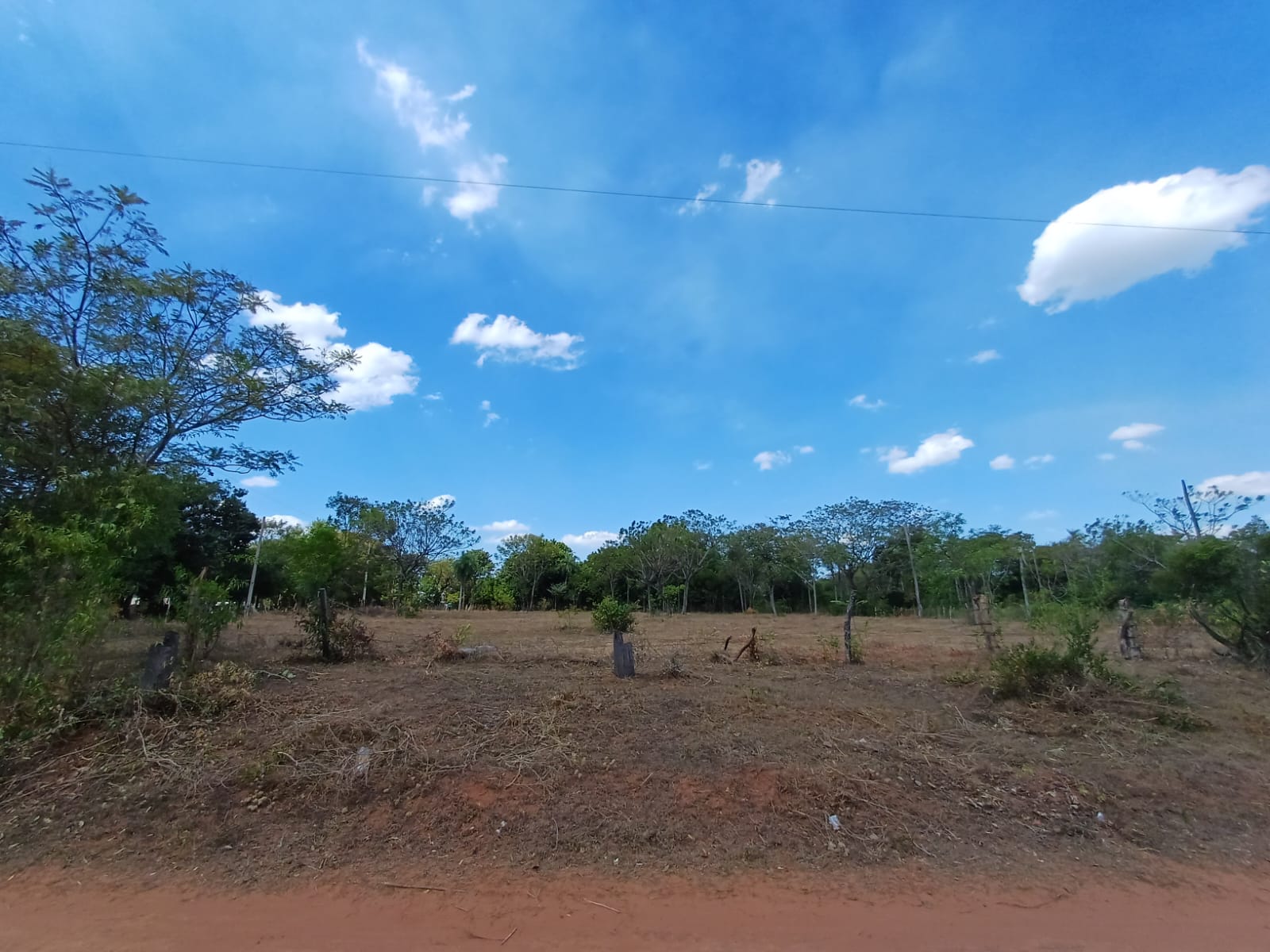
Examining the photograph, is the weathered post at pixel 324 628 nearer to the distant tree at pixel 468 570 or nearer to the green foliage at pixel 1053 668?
the green foliage at pixel 1053 668

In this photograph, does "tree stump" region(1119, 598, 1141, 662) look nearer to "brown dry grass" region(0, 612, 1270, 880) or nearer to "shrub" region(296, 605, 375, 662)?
"brown dry grass" region(0, 612, 1270, 880)

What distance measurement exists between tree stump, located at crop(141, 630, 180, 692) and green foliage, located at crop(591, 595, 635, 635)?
32.1 ft

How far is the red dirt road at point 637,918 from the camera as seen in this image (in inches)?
120

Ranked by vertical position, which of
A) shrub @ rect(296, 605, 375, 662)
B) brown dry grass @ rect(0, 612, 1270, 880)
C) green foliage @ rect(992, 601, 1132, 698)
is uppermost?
shrub @ rect(296, 605, 375, 662)

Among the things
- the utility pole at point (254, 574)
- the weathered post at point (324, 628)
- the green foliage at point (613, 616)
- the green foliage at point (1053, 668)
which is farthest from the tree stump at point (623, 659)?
the utility pole at point (254, 574)

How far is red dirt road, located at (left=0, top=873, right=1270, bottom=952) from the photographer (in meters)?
3.04

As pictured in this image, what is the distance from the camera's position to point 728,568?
137ft

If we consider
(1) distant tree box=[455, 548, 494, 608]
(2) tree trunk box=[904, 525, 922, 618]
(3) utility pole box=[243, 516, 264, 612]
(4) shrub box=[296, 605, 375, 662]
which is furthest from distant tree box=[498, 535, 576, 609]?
(4) shrub box=[296, 605, 375, 662]

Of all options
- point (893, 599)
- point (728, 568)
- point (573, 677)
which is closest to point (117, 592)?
point (573, 677)

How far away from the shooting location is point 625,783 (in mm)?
4570

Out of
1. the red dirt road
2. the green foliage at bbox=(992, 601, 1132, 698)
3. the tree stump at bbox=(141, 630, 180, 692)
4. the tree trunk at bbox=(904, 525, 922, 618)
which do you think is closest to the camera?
the red dirt road

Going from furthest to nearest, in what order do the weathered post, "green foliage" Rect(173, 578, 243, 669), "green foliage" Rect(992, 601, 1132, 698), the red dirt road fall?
the weathered post, "green foliage" Rect(992, 601, 1132, 698), "green foliage" Rect(173, 578, 243, 669), the red dirt road

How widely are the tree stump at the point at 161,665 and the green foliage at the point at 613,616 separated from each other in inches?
385

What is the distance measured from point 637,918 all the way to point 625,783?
1330 mm
